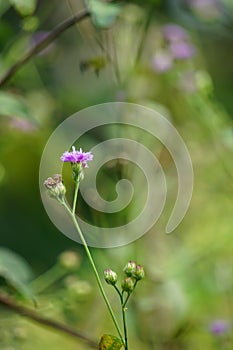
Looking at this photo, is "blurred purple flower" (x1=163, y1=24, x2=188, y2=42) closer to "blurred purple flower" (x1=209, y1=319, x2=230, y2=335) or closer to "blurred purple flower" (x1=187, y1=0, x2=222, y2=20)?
"blurred purple flower" (x1=187, y1=0, x2=222, y2=20)

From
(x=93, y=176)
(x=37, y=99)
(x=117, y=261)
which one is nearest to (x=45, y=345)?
(x=117, y=261)

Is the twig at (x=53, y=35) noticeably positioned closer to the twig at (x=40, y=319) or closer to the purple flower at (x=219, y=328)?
the twig at (x=40, y=319)

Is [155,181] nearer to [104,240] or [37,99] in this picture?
[104,240]

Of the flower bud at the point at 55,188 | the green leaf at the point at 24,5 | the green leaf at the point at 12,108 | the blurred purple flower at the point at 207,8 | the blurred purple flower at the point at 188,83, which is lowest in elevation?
the flower bud at the point at 55,188

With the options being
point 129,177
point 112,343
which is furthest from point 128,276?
point 129,177

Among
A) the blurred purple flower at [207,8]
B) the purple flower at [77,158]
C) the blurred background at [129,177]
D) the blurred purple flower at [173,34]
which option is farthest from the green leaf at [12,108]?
the blurred purple flower at [207,8]

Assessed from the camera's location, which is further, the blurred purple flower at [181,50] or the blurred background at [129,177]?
the blurred purple flower at [181,50]

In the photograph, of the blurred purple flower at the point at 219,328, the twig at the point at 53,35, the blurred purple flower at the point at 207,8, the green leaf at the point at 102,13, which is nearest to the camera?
the green leaf at the point at 102,13

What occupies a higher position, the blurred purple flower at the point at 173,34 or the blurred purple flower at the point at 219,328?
the blurred purple flower at the point at 173,34

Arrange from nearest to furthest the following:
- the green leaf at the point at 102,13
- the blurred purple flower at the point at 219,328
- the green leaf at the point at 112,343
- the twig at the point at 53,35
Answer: the green leaf at the point at 112,343, the green leaf at the point at 102,13, the twig at the point at 53,35, the blurred purple flower at the point at 219,328
